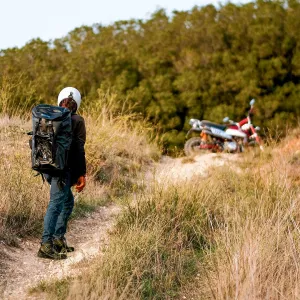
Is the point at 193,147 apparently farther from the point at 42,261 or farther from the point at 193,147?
the point at 42,261

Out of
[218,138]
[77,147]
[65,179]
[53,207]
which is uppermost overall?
[77,147]

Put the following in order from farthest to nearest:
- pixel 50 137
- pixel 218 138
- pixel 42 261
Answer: pixel 218 138 → pixel 42 261 → pixel 50 137

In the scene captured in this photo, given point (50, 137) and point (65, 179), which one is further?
point (65, 179)

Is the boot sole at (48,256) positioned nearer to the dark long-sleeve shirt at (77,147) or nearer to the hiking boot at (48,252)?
the hiking boot at (48,252)

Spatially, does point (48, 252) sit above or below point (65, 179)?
below

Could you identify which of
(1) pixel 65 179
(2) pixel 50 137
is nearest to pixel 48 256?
(1) pixel 65 179

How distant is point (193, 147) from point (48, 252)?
348 inches

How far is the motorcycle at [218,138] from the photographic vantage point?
45.0 feet

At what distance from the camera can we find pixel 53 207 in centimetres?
518

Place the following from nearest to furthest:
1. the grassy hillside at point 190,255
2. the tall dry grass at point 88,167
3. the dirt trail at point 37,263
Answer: the grassy hillside at point 190,255, the dirt trail at point 37,263, the tall dry grass at point 88,167

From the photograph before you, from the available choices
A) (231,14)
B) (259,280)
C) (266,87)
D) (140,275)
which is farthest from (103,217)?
(231,14)

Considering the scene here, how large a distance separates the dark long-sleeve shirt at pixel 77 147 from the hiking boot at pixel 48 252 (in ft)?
2.24

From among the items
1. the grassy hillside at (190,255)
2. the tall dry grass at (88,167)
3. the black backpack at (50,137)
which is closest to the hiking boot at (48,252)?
the tall dry grass at (88,167)

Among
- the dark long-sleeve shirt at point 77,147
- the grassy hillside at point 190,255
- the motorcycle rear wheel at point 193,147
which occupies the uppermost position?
the dark long-sleeve shirt at point 77,147
